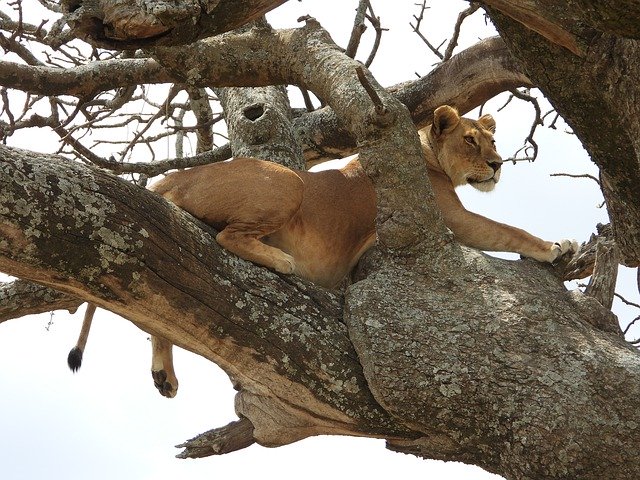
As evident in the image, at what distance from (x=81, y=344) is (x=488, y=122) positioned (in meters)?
3.82

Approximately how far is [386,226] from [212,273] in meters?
1.09

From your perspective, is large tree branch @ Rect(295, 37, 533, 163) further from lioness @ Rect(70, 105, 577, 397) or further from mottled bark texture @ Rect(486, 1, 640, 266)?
mottled bark texture @ Rect(486, 1, 640, 266)

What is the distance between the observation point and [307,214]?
5949 millimetres

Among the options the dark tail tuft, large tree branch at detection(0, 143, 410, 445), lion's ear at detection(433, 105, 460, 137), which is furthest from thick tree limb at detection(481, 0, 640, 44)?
the dark tail tuft

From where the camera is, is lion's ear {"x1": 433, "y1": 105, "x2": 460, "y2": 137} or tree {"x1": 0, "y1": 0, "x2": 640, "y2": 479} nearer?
tree {"x1": 0, "y1": 0, "x2": 640, "y2": 479}

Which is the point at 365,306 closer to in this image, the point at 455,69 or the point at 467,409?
the point at 467,409

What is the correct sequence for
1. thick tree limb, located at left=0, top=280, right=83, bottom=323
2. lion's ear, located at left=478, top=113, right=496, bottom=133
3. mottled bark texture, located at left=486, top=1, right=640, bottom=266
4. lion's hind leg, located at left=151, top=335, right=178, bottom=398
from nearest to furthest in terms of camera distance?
mottled bark texture, located at left=486, top=1, right=640, bottom=266 → lion's hind leg, located at left=151, top=335, right=178, bottom=398 → thick tree limb, located at left=0, top=280, right=83, bottom=323 → lion's ear, located at left=478, top=113, right=496, bottom=133

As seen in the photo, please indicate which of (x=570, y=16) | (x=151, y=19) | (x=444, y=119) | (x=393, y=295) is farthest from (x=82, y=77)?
(x=570, y=16)

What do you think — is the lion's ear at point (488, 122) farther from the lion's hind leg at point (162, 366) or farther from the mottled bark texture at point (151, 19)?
the mottled bark texture at point (151, 19)

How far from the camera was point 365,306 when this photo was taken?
4.83 m

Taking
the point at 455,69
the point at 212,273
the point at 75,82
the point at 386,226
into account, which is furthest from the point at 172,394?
the point at 455,69

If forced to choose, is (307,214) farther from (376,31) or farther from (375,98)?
(376,31)

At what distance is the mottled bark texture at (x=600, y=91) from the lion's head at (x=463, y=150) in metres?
2.52

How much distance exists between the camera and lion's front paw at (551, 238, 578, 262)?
18.9ft
